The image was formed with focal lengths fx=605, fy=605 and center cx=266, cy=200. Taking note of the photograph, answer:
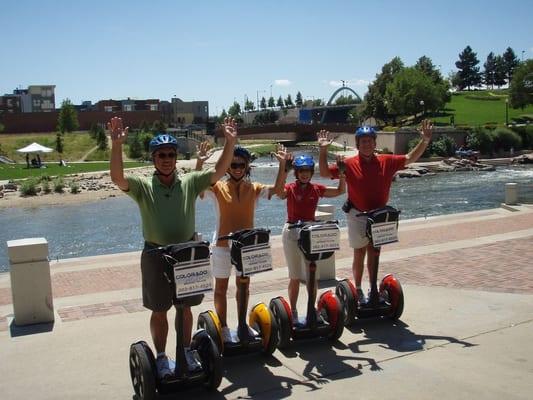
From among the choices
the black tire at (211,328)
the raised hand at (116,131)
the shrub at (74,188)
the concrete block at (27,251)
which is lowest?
the shrub at (74,188)

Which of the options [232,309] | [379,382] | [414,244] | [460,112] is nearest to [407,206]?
[414,244]

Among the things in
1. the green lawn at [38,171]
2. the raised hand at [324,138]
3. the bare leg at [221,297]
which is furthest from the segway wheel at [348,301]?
the green lawn at [38,171]

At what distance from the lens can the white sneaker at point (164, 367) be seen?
454cm

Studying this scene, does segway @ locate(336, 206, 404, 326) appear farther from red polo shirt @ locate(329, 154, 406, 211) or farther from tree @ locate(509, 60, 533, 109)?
tree @ locate(509, 60, 533, 109)

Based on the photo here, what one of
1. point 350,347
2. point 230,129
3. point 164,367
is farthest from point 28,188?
point 164,367

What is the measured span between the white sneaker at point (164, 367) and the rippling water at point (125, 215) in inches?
520

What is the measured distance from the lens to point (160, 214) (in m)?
4.64

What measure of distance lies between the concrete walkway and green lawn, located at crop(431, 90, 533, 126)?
81796 millimetres

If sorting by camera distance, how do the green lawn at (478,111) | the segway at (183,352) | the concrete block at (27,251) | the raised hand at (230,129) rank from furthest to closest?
the green lawn at (478,111), the concrete block at (27,251), the raised hand at (230,129), the segway at (183,352)

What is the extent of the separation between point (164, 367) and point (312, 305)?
165 cm

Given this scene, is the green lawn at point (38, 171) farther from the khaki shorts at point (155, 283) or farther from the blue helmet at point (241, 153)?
the khaki shorts at point (155, 283)

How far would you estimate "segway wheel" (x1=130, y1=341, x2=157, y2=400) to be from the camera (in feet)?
14.4

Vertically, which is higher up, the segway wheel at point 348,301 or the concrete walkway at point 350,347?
the segway wheel at point 348,301

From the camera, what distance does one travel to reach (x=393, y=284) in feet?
21.0
